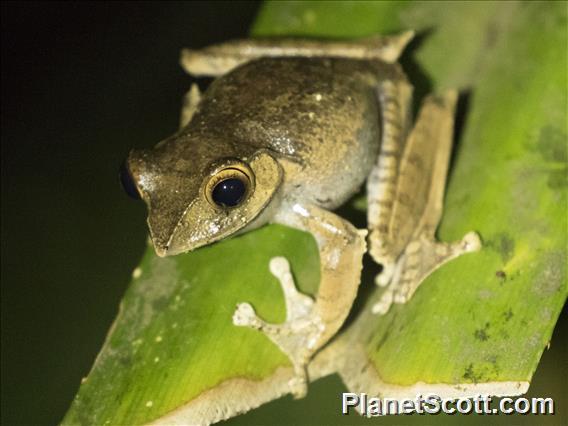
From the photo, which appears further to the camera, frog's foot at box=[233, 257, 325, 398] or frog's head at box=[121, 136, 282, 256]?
frog's foot at box=[233, 257, 325, 398]

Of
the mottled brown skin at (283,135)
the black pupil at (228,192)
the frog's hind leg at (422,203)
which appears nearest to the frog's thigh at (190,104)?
the mottled brown skin at (283,135)

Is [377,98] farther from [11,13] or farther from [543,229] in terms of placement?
[11,13]

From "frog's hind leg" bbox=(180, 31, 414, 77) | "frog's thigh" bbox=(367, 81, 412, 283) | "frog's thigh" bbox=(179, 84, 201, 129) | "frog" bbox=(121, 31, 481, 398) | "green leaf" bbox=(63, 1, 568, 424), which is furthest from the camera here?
"frog's thigh" bbox=(179, 84, 201, 129)

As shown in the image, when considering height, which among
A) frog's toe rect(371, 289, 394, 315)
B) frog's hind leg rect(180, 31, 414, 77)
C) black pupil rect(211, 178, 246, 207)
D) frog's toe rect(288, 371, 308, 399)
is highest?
frog's hind leg rect(180, 31, 414, 77)

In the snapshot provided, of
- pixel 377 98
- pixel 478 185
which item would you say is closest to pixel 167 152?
pixel 377 98

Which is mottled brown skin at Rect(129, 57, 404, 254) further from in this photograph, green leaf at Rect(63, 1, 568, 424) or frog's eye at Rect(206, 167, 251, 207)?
green leaf at Rect(63, 1, 568, 424)

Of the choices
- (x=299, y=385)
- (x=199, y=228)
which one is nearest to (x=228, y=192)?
(x=199, y=228)

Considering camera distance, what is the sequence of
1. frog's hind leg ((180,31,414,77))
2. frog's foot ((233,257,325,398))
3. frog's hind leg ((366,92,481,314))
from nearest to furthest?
frog's foot ((233,257,325,398)), frog's hind leg ((366,92,481,314)), frog's hind leg ((180,31,414,77))

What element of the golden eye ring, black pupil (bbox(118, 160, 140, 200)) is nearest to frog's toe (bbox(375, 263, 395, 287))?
the golden eye ring
